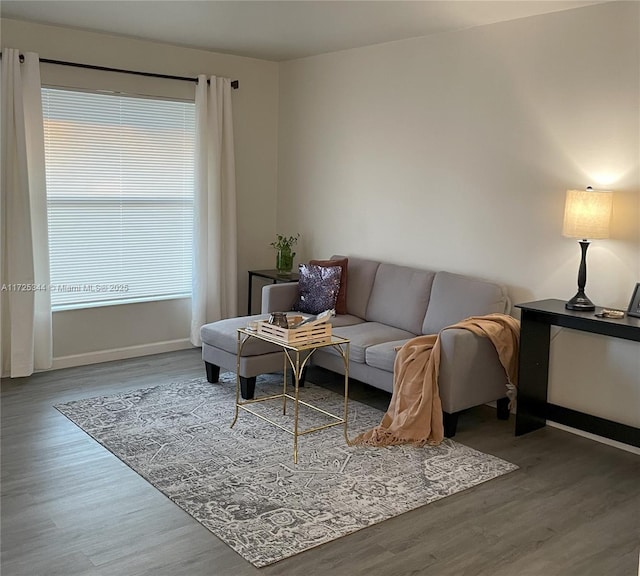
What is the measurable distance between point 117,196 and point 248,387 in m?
1.95

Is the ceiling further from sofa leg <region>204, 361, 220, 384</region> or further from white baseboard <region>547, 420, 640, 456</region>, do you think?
white baseboard <region>547, 420, 640, 456</region>

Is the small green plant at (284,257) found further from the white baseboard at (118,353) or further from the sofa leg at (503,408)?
the sofa leg at (503,408)

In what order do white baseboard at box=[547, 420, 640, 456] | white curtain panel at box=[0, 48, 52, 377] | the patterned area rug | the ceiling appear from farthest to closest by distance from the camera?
white curtain panel at box=[0, 48, 52, 377] → the ceiling → white baseboard at box=[547, 420, 640, 456] → the patterned area rug

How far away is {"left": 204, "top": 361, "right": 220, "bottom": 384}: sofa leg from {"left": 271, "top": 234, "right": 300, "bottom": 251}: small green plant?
1.40m

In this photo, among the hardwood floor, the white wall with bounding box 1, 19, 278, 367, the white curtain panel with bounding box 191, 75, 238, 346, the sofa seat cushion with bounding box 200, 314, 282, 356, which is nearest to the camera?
the hardwood floor

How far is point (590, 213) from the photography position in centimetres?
388

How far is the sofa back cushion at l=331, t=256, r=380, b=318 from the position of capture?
5.30 metres

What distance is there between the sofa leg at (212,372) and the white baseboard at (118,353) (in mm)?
961

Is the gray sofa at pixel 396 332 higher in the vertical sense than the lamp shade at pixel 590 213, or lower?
lower

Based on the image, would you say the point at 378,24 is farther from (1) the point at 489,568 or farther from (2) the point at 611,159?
(1) the point at 489,568

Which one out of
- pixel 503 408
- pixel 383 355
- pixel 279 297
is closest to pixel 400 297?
pixel 383 355

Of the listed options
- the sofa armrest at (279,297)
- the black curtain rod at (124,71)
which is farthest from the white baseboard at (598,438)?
the black curtain rod at (124,71)

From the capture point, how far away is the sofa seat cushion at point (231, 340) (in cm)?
459

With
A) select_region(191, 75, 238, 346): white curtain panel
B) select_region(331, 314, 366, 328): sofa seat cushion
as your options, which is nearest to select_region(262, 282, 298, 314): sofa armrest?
select_region(331, 314, 366, 328): sofa seat cushion
